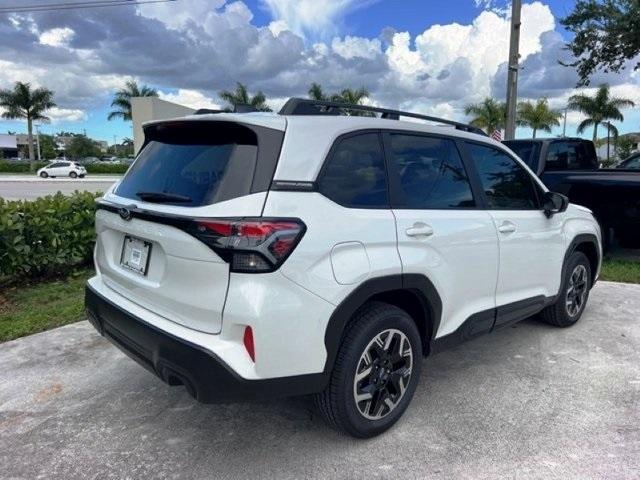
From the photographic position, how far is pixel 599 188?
7.27 metres

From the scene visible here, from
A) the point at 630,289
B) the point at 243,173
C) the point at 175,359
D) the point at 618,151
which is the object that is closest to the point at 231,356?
the point at 175,359

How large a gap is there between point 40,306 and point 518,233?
4682 millimetres

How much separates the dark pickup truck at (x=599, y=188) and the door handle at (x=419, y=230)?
5.30 metres

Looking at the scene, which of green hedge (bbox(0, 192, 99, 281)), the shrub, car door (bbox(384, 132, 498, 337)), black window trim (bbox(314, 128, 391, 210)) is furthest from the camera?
the shrub

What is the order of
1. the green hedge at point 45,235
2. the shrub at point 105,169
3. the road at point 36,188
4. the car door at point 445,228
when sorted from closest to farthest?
the car door at point 445,228 < the green hedge at point 45,235 < the road at point 36,188 < the shrub at point 105,169

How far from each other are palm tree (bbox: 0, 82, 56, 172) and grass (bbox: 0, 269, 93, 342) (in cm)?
4719

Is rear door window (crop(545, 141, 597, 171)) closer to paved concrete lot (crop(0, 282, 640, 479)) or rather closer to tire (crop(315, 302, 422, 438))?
paved concrete lot (crop(0, 282, 640, 479))

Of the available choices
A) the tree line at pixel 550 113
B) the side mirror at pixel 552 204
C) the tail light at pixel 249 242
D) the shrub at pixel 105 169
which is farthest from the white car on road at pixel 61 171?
the tail light at pixel 249 242

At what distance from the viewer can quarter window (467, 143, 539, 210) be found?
367 cm

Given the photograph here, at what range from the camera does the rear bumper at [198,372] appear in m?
2.38

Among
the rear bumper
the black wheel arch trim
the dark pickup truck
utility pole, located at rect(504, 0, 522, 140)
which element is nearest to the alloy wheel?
the rear bumper

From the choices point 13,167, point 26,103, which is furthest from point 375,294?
point 13,167

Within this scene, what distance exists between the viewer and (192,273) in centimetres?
246

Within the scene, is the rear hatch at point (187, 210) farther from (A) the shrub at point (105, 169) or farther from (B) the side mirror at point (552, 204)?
(A) the shrub at point (105, 169)
